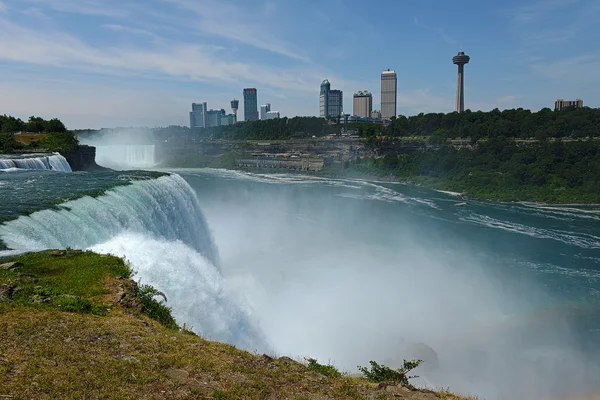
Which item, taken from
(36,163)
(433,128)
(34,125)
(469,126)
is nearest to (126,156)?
(34,125)

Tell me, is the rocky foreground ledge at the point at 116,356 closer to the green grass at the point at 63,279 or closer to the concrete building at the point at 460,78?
the green grass at the point at 63,279

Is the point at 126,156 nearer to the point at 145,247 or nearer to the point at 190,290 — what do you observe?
the point at 145,247

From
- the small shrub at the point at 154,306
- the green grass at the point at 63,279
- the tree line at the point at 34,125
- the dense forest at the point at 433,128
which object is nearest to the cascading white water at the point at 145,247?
the small shrub at the point at 154,306

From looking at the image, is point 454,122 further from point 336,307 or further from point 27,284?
point 27,284

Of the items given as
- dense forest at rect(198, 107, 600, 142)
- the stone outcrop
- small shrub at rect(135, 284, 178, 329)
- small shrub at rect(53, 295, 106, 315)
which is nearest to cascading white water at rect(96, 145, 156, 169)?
dense forest at rect(198, 107, 600, 142)

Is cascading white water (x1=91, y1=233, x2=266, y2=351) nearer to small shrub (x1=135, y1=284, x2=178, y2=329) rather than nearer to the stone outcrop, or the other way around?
small shrub (x1=135, y1=284, x2=178, y2=329)

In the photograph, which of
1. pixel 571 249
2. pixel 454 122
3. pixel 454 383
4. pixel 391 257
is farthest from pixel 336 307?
pixel 454 122
